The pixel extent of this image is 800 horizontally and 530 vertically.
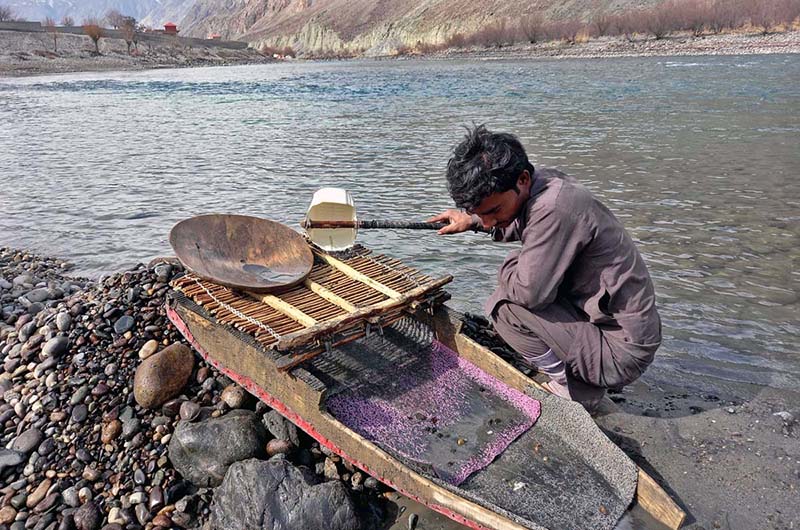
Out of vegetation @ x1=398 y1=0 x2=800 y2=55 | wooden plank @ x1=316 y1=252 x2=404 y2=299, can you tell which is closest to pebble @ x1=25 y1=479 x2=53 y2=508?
wooden plank @ x1=316 y1=252 x2=404 y2=299

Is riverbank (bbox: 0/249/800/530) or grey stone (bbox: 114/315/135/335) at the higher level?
grey stone (bbox: 114/315/135/335)

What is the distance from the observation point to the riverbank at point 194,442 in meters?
3.05

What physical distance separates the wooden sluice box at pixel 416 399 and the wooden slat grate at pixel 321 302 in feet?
0.03

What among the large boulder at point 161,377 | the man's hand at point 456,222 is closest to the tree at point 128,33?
the large boulder at point 161,377

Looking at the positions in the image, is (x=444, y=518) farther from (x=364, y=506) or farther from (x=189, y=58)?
(x=189, y=58)

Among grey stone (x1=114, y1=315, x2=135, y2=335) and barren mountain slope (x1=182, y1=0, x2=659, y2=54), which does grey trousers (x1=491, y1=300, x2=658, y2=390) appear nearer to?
grey stone (x1=114, y1=315, x2=135, y2=335)

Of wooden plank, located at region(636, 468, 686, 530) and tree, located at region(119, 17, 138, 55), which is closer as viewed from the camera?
wooden plank, located at region(636, 468, 686, 530)

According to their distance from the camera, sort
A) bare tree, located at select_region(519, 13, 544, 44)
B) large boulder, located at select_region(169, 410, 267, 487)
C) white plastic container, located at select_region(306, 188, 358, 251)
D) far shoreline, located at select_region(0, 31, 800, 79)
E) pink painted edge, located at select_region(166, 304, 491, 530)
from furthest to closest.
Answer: bare tree, located at select_region(519, 13, 544, 44)
far shoreline, located at select_region(0, 31, 800, 79)
white plastic container, located at select_region(306, 188, 358, 251)
large boulder, located at select_region(169, 410, 267, 487)
pink painted edge, located at select_region(166, 304, 491, 530)

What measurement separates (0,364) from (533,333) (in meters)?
3.97

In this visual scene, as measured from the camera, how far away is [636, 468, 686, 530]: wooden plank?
277cm

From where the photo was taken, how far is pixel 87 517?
3.07 meters

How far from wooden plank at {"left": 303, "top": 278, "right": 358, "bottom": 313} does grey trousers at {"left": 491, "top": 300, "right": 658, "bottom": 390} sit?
105cm

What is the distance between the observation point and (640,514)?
2.84 metres

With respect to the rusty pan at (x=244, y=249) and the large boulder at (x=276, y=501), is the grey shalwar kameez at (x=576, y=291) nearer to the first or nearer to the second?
the large boulder at (x=276, y=501)
